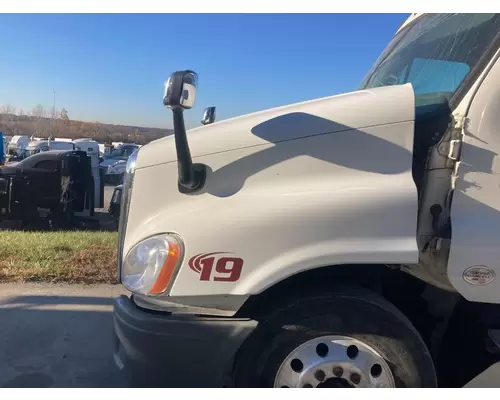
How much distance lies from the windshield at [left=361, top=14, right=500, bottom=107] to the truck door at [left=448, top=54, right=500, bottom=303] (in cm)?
23

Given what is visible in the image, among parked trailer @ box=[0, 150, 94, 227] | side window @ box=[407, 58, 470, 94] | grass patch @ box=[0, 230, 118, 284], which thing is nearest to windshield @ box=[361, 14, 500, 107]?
side window @ box=[407, 58, 470, 94]

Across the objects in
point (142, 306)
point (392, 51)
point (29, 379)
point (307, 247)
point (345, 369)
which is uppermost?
point (392, 51)

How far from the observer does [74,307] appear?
496 cm

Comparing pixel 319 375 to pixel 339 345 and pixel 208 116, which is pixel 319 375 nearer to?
pixel 339 345

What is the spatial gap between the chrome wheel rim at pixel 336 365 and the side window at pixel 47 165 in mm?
8124

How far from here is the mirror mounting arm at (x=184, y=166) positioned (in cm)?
241

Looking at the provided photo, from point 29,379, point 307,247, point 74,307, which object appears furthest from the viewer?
point 74,307

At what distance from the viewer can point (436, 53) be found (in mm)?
3021

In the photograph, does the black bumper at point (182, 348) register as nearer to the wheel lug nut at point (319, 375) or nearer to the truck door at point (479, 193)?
the wheel lug nut at point (319, 375)

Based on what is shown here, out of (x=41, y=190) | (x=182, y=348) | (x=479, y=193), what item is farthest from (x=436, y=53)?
(x=41, y=190)

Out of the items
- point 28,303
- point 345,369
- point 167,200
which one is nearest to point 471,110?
point 345,369

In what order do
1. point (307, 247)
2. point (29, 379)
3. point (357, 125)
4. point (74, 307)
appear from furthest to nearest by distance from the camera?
point (74, 307), point (29, 379), point (357, 125), point (307, 247)
